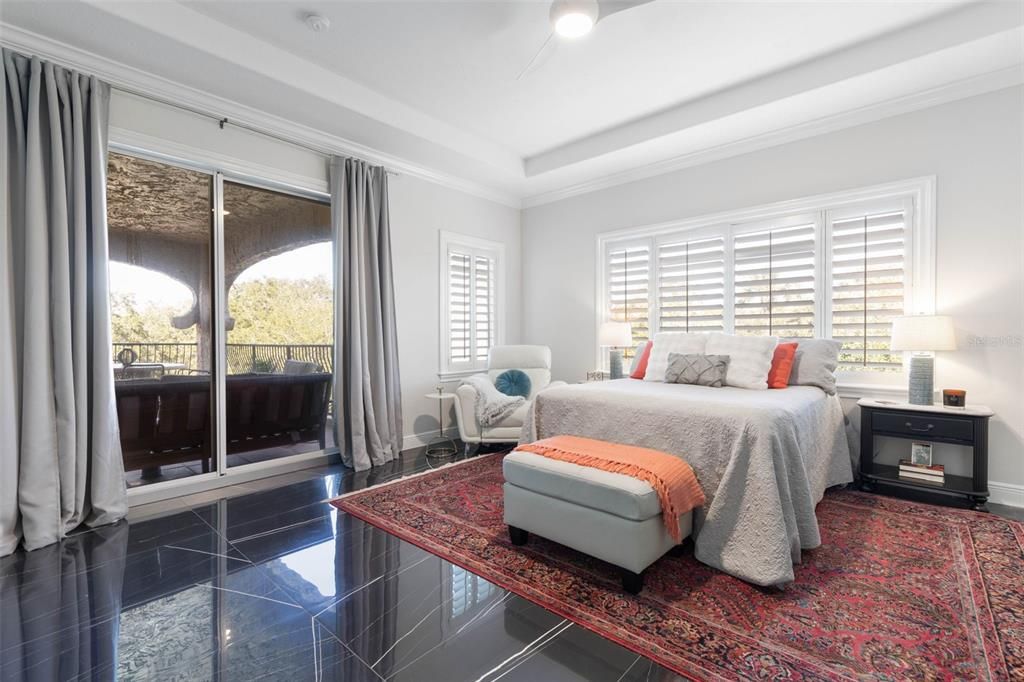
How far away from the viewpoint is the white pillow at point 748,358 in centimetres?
321

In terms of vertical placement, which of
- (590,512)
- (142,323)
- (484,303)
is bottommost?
(590,512)

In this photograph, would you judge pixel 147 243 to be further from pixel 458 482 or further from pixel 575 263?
pixel 575 263

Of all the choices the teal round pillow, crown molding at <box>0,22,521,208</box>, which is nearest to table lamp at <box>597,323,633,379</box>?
the teal round pillow

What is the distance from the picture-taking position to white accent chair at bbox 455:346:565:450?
4.24 meters

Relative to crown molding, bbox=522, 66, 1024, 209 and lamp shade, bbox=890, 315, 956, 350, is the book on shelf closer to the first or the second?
lamp shade, bbox=890, 315, 956, 350

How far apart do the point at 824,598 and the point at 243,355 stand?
383 centimetres

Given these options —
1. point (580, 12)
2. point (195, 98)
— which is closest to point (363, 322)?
point (195, 98)

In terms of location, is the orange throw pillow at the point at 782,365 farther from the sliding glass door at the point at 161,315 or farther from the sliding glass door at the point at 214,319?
the sliding glass door at the point at 161,315

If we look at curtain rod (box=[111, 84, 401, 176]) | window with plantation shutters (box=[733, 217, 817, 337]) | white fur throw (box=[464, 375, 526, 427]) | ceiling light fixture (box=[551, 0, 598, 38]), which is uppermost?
ceiling light fixture (box=[551, 0, 598, 38])

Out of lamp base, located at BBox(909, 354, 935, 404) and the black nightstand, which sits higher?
lamp base, located at BBox(909, 354, 935, 404)

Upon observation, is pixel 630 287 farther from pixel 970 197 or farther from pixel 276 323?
pixel 276 323

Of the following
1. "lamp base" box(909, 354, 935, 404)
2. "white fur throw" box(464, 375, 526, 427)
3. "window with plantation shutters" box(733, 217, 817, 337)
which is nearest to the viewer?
"lamp base" box(909, 354, 935, 404)

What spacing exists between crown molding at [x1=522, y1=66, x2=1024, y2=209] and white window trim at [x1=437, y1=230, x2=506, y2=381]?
113 centimetres

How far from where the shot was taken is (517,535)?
247 centimetres
